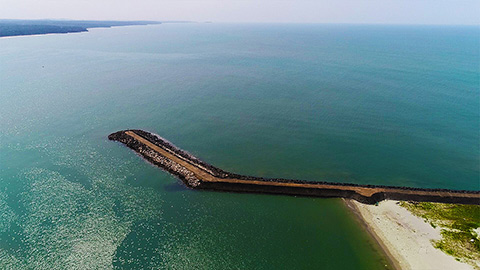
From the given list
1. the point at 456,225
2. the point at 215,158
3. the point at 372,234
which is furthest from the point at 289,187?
the point at 456,225

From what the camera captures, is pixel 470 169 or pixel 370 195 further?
pixel 470 169

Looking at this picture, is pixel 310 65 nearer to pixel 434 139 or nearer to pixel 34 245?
pixel 434 139

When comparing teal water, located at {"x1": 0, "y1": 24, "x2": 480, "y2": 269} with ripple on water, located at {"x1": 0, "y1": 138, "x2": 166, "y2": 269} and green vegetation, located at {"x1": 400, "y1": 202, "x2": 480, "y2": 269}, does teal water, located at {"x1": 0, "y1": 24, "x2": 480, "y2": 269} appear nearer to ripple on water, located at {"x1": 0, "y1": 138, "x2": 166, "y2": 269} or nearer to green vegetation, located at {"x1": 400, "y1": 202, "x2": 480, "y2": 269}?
ripple on water, located at {"x1": 0, "y1": 138, "x2": 166, "y2": 269}

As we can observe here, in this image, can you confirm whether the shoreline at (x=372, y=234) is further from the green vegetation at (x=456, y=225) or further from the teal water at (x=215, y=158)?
the green vegetation at (x=456, y=225)

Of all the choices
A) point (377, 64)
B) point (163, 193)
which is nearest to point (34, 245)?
point (163, 193)

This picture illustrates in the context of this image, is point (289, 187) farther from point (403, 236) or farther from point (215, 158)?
point (215, 158)

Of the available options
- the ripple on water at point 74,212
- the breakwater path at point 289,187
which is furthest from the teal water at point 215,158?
the breakwater path at point 289,187

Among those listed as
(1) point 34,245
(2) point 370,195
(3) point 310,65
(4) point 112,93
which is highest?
(3) point 310,65
